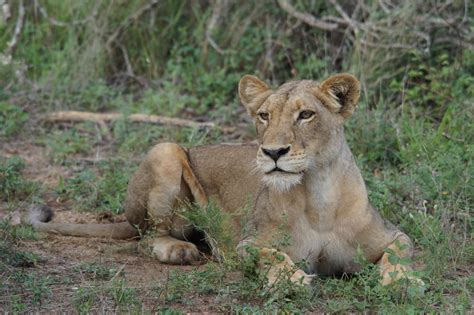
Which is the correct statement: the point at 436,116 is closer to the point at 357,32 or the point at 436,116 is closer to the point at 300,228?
the point at 357,32

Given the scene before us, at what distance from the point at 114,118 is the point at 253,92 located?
3.13m

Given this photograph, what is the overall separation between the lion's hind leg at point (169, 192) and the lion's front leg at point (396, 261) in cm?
131

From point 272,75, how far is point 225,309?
4443 mm

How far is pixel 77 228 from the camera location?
18.4ft

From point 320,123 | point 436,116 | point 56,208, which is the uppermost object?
point 320,123

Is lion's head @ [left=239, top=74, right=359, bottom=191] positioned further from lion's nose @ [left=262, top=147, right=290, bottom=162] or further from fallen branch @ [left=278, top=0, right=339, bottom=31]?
fallen branch @ [left=278, top=0, right=339, bottom=31]

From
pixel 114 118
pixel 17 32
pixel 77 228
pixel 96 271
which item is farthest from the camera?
pixel 17 32

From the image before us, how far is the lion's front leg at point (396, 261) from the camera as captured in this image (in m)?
4.10

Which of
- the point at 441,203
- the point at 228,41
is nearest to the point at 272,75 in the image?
the point at 228,41

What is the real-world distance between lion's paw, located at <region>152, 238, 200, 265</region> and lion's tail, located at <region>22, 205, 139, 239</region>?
0.42 meters

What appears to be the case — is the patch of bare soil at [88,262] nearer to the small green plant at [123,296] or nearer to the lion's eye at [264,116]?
the small green plant at [123,296]

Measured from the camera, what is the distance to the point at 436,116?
6918 mm

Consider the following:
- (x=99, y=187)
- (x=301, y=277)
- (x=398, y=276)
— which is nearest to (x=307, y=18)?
(x=99, y=187)

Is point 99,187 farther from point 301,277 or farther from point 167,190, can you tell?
point 301,277
